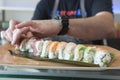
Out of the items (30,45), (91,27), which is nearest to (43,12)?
(91,27)

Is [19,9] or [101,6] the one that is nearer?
[101,6]

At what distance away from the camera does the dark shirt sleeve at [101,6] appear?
1032mm

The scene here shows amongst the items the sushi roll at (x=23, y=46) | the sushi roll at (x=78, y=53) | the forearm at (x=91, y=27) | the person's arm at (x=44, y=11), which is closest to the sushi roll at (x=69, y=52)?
the sushi roll at (x=78, y=53)

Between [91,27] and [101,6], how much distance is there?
28 centimetres

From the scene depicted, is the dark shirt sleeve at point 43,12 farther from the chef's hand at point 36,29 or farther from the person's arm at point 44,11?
Result: the chef's hand at point 36,29

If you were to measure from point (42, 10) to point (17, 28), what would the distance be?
0.53 metres

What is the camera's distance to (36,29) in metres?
0.65

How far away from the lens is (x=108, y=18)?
35.4 inches

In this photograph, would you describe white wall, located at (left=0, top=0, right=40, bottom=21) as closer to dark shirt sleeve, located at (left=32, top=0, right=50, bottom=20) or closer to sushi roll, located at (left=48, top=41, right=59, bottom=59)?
dark shirt sleeve, located at (left=32, top=0, right=50, bottom=20)

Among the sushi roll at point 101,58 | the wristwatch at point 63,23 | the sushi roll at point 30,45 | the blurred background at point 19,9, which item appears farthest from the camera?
the blurred background at point 19,9

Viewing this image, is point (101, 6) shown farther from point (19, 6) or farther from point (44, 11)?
point (19, 6)

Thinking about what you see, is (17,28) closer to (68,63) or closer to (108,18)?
(68,63)

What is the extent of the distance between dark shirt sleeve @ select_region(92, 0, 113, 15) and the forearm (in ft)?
0.35

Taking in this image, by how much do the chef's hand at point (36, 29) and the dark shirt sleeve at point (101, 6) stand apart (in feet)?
1.32
